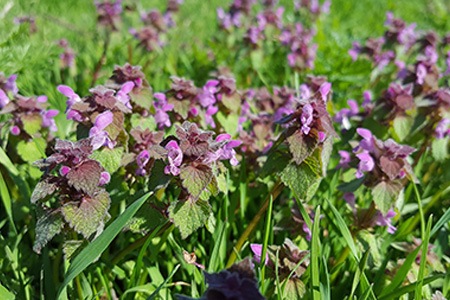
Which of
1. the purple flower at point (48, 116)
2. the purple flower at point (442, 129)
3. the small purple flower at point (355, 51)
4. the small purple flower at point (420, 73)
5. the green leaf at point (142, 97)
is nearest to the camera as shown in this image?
the green leaf at point (142, 97)

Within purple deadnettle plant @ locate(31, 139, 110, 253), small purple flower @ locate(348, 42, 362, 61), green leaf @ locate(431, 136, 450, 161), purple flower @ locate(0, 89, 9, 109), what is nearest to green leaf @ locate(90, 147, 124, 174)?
purple deadnettle plant @ locate(31, 139, 110, 253)

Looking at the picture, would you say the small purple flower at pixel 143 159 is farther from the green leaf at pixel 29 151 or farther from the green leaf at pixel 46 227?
the green leaf at pixel 29 151

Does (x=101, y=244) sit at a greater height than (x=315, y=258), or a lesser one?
greater

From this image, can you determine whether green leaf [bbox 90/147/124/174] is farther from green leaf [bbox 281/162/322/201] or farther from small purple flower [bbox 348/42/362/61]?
small purple flower [bbox 348/42/362/61]

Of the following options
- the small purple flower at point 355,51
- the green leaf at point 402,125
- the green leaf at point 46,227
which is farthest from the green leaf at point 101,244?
the small purple flower at point 355,51

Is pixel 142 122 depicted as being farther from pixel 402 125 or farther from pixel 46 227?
pixel 402 125

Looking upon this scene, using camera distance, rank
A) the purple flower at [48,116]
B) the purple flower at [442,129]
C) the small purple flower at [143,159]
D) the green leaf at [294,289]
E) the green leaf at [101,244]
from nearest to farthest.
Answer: the green leaf at [101,244], the green leaf at [294,289], the small purple flower at [143,159], the purple flower at [48,116], the purple flower at [442,129]

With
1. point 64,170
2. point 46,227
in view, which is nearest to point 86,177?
point 64,170
